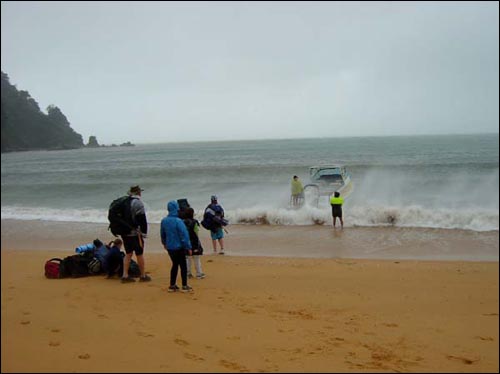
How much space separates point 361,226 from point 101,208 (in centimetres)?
934

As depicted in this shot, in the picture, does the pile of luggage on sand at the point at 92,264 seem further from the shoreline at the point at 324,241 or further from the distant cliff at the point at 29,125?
the distant cliff at the point at 29,125

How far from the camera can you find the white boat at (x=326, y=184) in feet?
59.3

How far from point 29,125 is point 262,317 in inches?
134

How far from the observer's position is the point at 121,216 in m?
6.12

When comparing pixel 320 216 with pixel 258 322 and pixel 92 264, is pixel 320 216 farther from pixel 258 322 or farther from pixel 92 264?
pixel 258 322

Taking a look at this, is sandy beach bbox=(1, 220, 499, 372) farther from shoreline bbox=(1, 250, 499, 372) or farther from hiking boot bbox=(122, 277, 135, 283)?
hiking boot bbox=(122, 277, 135, 283)

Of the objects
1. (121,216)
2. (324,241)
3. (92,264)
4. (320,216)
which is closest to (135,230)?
(121,216)

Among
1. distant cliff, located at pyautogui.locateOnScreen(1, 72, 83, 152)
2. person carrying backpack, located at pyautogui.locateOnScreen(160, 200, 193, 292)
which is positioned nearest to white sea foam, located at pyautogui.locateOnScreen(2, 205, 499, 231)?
person carrying backpack, located at pyautogui.locateOnScreen(160, 200, 193, 292)

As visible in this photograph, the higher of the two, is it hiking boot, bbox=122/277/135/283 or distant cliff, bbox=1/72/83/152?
distant cliff, bbox=1/72/83/152

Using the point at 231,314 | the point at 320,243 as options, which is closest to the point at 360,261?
the point at 320,243

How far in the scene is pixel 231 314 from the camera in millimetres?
5191

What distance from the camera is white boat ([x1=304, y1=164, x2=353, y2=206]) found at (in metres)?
18.1

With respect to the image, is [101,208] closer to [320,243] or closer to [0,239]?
[320,243]

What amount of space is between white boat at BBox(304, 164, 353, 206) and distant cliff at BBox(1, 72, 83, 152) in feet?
45.3
